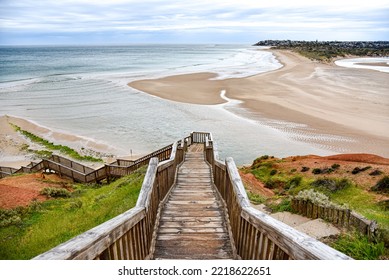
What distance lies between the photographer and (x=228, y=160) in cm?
577

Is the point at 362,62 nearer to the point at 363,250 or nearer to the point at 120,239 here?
the point at 363,250

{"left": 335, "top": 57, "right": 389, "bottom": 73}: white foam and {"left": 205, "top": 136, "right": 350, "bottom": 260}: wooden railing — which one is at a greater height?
{"left": 335, "top": 57, "right": 389, "bottom": 73}: white foam

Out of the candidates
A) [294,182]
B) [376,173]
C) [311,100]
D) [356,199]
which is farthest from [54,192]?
[311,100]

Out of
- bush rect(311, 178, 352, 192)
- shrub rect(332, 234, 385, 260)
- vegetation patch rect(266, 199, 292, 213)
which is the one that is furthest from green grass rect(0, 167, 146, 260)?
bush rect(311, 178, 352, 192)

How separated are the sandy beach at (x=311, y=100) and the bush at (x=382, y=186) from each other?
7.87 meters

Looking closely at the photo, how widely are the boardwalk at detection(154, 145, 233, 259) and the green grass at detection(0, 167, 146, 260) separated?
2.00 m

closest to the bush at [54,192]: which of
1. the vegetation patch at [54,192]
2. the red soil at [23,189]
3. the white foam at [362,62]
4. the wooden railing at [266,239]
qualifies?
the vegetation patch at [54,192]

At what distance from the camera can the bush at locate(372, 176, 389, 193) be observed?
12.2 metres

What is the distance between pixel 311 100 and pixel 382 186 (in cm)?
2188

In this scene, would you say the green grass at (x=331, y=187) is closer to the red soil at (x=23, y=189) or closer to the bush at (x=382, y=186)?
the bush at (x=382, y=186)

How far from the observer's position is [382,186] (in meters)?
12.4

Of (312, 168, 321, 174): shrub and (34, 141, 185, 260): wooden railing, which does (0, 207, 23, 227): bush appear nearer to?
(34, 141, 185, 260): wooden railing

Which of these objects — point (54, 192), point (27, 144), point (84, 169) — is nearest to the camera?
point (54, 192)

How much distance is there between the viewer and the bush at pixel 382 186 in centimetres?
1224
